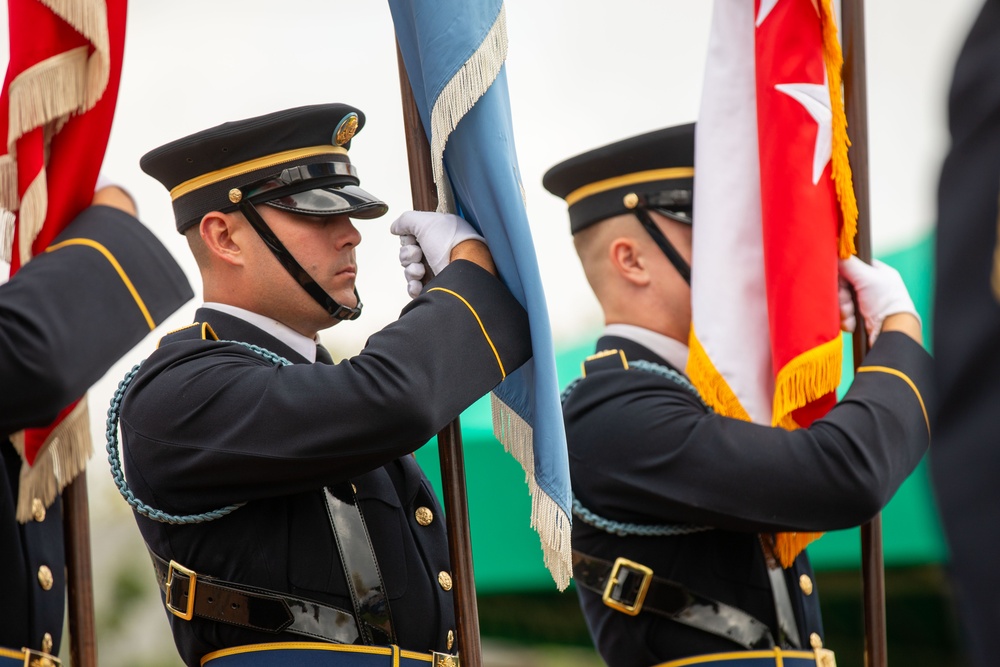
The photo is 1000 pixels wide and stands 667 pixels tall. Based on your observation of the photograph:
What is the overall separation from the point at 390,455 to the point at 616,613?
107 cm

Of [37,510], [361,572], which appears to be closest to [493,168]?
[361,572]

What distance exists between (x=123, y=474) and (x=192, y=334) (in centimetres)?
35

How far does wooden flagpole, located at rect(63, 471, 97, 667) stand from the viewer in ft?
11.1

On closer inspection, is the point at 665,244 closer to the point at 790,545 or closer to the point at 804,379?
the point at 804,379

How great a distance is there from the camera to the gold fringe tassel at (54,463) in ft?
10.2

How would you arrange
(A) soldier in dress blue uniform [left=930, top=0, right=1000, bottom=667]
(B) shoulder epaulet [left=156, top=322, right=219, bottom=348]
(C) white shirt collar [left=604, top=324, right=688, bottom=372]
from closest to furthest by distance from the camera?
(A) soldier in dress blue uniform [left=930, top=0, right=1000, bottom=667], (B) shoulder epaulet [left=156, top=322, right=219, bottom=348], (C) white shirt collar [left=604, top=324, right=688, bottom=372]

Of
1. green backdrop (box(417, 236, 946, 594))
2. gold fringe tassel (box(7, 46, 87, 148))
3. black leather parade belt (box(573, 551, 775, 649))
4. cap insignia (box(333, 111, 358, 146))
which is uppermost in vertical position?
gold fringe tassel (box(7, 46, 87, 148))

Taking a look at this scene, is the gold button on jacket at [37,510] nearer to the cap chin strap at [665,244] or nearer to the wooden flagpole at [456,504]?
the wooden flagpole at [456,504]

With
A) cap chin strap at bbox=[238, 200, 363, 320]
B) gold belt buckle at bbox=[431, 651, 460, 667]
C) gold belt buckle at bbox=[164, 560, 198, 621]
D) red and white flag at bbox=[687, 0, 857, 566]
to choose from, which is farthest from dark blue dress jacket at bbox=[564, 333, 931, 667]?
gold belt buckle at bbox=[164, 560, 198, 621]

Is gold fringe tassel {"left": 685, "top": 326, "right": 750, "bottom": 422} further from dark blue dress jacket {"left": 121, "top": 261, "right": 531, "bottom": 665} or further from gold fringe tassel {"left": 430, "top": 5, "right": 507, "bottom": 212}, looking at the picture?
gold fringe tassel {"left": 430, "top": 5, "right": 507, "bottom": 212}

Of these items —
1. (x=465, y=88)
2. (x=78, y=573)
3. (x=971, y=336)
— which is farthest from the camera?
(x=78, y=573)

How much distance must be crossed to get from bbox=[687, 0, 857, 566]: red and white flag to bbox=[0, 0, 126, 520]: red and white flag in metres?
1.60

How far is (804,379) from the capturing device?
3088 millimetres

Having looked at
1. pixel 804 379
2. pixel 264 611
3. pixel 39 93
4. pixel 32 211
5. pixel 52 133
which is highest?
pixel 39 93
